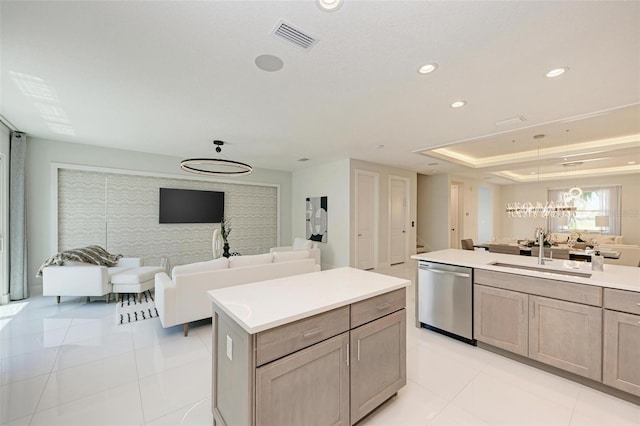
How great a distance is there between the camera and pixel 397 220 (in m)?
7.13

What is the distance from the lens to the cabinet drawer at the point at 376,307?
1668 millimetres

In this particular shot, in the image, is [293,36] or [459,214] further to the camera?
[459,214]

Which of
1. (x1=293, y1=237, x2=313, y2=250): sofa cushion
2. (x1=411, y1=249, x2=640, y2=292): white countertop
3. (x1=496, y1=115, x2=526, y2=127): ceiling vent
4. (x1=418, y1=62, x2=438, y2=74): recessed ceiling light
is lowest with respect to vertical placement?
(x1=293, y1=237, x2=313, y2=250): sofa cushion

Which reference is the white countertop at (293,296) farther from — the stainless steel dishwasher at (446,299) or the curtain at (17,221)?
the curtain at (17,221)

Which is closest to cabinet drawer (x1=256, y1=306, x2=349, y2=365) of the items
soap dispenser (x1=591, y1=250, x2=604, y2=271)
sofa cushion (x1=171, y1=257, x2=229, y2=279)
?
sofa cushion (x1=171, y1=257, x2=229, y2=279)

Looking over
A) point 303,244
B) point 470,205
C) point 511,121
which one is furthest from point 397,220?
point 511,121

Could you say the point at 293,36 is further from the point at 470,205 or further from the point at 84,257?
the point at 470,205

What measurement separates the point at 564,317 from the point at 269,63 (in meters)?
3.29

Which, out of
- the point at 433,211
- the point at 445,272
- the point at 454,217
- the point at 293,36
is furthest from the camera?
the point at 454,217

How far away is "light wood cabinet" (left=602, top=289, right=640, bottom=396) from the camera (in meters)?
1.88

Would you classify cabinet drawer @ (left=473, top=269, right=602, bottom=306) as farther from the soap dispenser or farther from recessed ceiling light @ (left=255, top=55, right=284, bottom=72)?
recessed ceiling light @ (left=255, top=55, right=284, bottom=72)

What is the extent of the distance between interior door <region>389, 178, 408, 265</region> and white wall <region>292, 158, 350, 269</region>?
154cm

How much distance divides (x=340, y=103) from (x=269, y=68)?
1.01 meters

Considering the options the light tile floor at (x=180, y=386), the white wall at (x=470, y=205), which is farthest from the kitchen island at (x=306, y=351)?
the white wall at (x=470, y=205)
